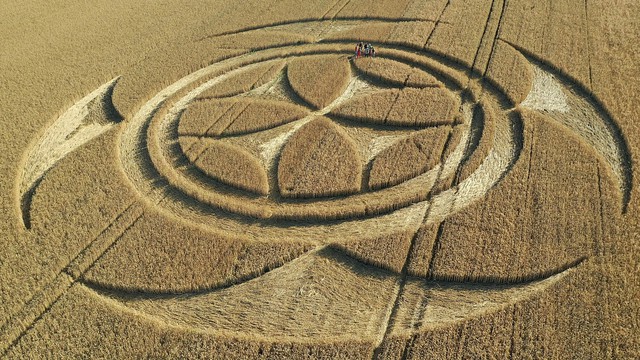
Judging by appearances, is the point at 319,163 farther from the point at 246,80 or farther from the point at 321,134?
the point at 246,80

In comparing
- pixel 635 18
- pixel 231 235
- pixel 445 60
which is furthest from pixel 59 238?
pixel 635 18

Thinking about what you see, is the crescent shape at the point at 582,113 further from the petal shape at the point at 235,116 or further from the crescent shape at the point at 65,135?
the crescent shape at the point at 65,135

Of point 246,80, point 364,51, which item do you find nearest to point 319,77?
point 364,51

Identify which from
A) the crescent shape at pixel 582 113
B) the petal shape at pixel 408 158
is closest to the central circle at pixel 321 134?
the petal shape at pixel 408 158

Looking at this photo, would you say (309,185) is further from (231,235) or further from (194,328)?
(194,328)

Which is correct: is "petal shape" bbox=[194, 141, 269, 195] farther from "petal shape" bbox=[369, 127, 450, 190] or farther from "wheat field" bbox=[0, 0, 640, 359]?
"petal shape" bbox=[369, 127, 450, 190]

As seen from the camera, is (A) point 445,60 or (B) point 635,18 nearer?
(A) point 445,60
